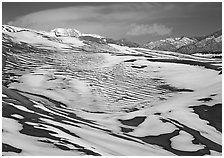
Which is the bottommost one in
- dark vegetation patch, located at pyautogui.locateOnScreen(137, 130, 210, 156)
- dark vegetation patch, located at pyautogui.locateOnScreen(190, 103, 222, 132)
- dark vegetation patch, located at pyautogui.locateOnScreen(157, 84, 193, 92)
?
dark vegetation patch, located at pyautogui.locateOnScreen(137, 130, 210, 156)

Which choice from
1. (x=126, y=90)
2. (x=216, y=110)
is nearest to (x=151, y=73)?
(x=126, y=90)

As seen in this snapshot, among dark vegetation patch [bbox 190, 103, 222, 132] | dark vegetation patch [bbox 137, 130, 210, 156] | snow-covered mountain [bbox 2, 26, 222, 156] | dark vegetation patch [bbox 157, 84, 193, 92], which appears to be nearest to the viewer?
snow-covered mountain [bbox 2, 26, 222, 156]

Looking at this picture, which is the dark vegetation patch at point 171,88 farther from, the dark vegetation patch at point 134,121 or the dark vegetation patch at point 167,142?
the dark vegetation patch at point 167,142

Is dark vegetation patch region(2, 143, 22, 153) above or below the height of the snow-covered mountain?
below

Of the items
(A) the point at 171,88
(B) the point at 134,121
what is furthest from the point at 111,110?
(A) the point at 171,88

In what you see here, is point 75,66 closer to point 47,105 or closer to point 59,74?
point 59,74

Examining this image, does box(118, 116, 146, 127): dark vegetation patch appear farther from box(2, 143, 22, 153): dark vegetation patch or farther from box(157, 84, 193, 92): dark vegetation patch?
box(2, 143, 22, 153): dark vegetation patch

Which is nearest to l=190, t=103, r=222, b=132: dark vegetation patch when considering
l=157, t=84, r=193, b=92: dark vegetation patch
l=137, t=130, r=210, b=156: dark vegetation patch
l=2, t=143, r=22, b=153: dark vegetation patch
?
l=137, t=130, r=210, b=156: dark vegetation patch

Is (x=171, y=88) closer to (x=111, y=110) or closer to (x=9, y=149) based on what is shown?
(x=111, y=110)
